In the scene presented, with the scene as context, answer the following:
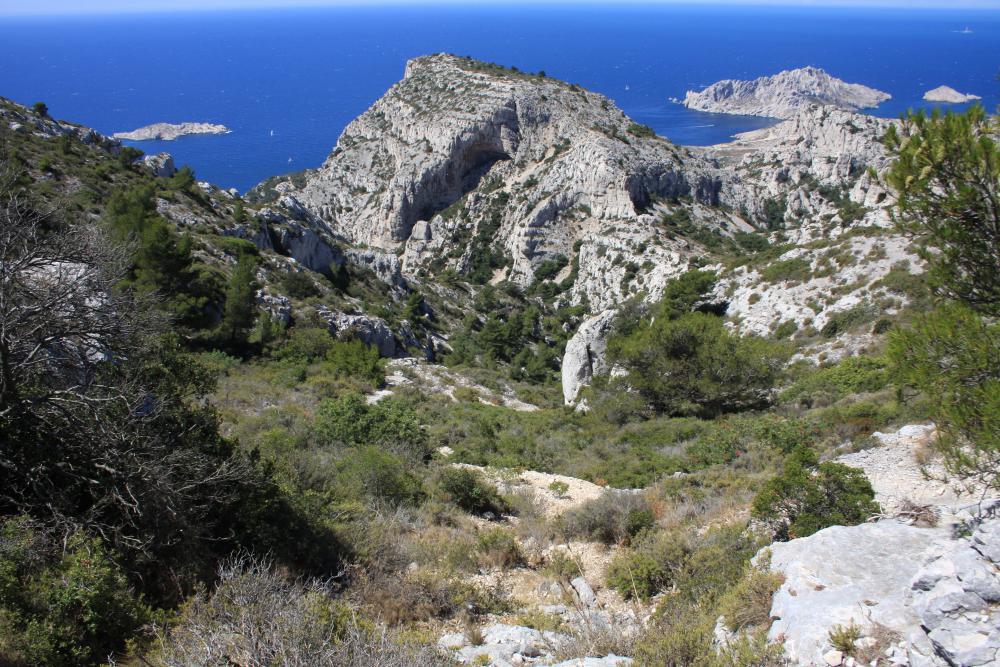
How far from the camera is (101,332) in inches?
217

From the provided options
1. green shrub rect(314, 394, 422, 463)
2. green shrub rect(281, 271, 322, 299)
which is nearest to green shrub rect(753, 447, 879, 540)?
green shrub rect(314, 394, 422, 463)

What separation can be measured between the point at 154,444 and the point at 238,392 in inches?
383

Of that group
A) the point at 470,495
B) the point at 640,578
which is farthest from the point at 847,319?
the point at 640,578

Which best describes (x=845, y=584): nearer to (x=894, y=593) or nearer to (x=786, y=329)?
(x=894, y=593)

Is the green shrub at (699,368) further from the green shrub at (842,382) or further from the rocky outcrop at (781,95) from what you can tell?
the rocky outcrop at (781,95)

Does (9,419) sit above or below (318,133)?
below

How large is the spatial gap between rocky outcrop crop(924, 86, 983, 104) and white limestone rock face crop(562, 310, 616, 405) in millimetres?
166062

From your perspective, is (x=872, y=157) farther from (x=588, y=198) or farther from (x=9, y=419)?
(x=9, y=419)

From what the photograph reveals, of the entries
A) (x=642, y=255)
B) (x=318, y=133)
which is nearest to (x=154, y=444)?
(x=642, y=255)

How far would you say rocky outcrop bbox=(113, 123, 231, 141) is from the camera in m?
117

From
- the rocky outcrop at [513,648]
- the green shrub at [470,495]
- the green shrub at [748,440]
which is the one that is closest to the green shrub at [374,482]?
the green shrub at [470,495]

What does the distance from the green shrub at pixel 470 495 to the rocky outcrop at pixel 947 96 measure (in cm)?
18151

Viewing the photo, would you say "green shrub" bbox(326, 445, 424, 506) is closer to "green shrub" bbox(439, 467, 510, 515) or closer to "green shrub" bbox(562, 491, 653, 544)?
"green shrub" bbox(439, 467, 510, 515)

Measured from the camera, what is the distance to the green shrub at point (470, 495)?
9328 mm
